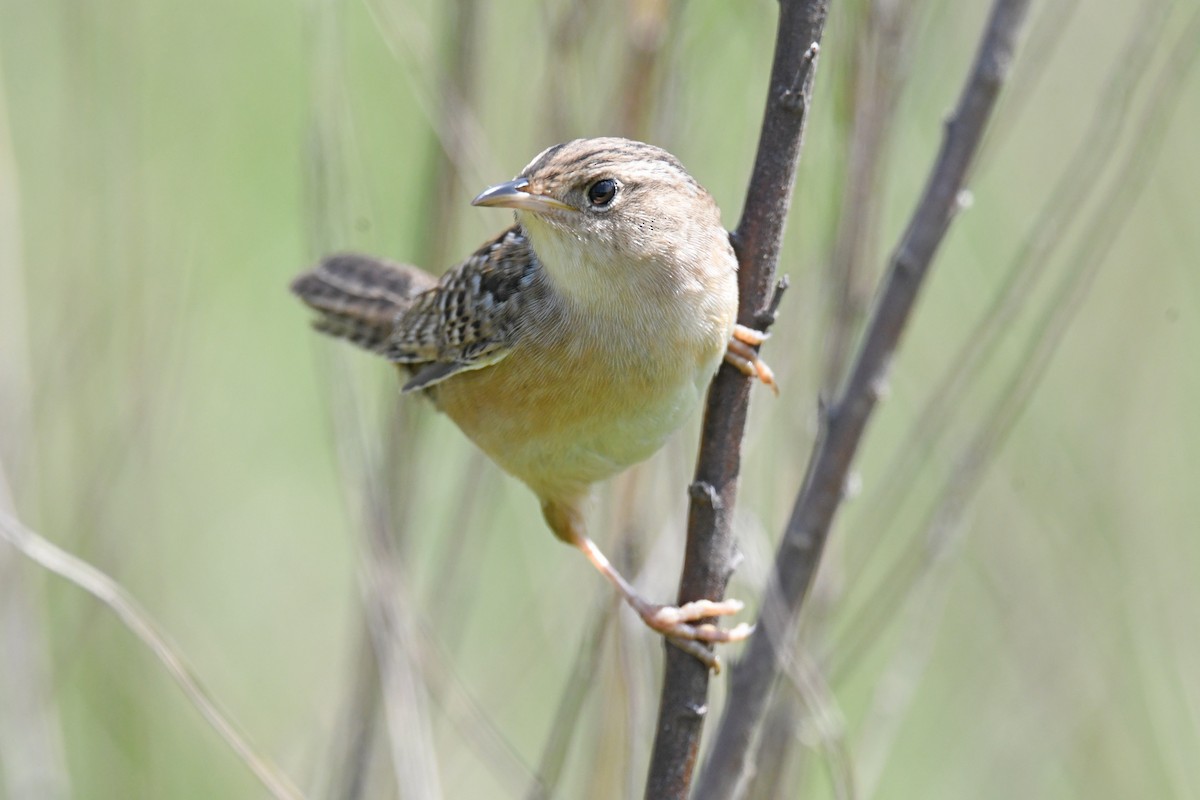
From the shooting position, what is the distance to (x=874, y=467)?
6.38 metres

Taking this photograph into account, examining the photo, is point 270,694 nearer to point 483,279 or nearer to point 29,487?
point 29,487

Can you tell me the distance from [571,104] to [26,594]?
2.07 meters

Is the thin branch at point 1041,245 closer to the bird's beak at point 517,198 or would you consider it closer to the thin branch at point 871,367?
the thin branch at point 871,367

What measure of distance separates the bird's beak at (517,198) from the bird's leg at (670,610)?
36.4 inches

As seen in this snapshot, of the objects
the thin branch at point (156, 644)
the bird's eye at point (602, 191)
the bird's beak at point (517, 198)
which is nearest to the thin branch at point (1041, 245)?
the bird's eye at point (602, 191)

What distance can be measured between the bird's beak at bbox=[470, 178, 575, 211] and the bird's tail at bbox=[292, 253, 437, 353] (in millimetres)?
1174

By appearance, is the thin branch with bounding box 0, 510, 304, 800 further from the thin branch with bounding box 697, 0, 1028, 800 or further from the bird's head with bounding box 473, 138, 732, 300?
the bird's head with bounding box 473, 138, 732, 300

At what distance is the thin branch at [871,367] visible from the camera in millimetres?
2729

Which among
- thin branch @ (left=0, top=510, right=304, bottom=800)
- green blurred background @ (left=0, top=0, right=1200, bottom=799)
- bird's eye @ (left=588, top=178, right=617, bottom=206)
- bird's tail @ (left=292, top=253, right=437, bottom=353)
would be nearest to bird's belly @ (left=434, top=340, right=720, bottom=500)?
green blurred background @ (left=0, top=0, right=1200, bottom=799)

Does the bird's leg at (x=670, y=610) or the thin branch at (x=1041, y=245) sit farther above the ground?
the thin branch at (x=1041, y=245)

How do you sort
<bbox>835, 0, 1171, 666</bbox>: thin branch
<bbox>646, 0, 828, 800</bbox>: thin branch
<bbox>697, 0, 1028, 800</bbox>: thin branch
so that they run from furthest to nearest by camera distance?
1. <bbox>835, 0, 1171, 666</bbox>: thin branch
2. <bbox>697, 0, 1028, 800</bbox>: thin branch
3. <bbox>646, 0, 828, 800</bbox>: thin branch

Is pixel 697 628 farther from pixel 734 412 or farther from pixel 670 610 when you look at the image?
pixel 734 412

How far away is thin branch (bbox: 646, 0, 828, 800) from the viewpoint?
99.1 inches

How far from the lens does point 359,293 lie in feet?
14.0
